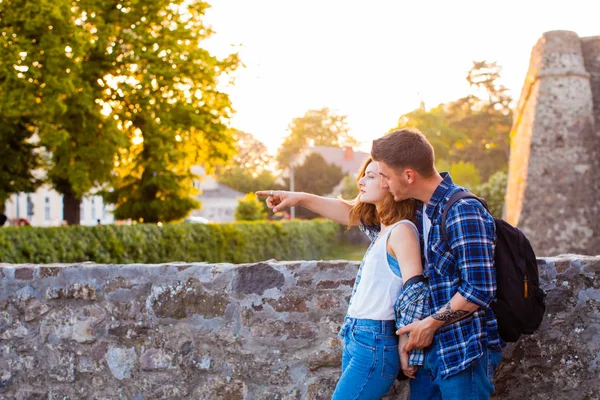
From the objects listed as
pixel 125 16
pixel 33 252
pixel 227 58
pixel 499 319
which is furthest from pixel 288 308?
pixel 227 58

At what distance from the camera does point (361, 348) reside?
2.94m

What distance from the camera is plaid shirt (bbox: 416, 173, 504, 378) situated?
9.01 feet

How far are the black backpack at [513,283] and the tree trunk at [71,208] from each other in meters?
21.4

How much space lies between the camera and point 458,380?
2.82m

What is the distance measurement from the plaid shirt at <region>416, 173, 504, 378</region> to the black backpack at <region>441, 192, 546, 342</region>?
5 centimetres

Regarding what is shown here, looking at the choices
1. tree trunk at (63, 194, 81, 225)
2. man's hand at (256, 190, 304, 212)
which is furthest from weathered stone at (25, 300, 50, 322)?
tree trunk at (63, 194, 81, 225)

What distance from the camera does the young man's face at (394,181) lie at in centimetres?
290

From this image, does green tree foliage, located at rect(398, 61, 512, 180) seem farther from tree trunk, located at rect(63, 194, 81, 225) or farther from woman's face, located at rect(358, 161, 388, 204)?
woman's face, located at rect(358, 161, 388, 204)

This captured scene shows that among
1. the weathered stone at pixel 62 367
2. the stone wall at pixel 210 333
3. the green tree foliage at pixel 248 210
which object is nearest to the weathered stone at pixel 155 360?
the stone wall at pixel 210 333

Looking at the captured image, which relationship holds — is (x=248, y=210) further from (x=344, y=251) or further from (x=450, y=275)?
(x=450, y=275)

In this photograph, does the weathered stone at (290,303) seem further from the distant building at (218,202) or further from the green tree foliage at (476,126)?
the distant building at (218,202)

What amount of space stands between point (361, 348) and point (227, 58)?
2144 centimetres

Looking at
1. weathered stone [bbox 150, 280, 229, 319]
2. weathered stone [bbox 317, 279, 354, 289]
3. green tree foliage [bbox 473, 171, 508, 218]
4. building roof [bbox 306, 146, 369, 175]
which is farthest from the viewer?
building roof [bbox 306, 146, 369, 175]

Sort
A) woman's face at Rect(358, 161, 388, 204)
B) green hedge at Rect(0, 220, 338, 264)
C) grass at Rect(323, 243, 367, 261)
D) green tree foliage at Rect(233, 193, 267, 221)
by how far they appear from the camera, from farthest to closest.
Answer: grass at Rect(323, 243, 367, 261) < green tree foliage at Rect(233, 193, 267, 221) < green hedge at Rect(0, 220, 338, 264) < woman's face at Rect(358, 161, 388, 204)
